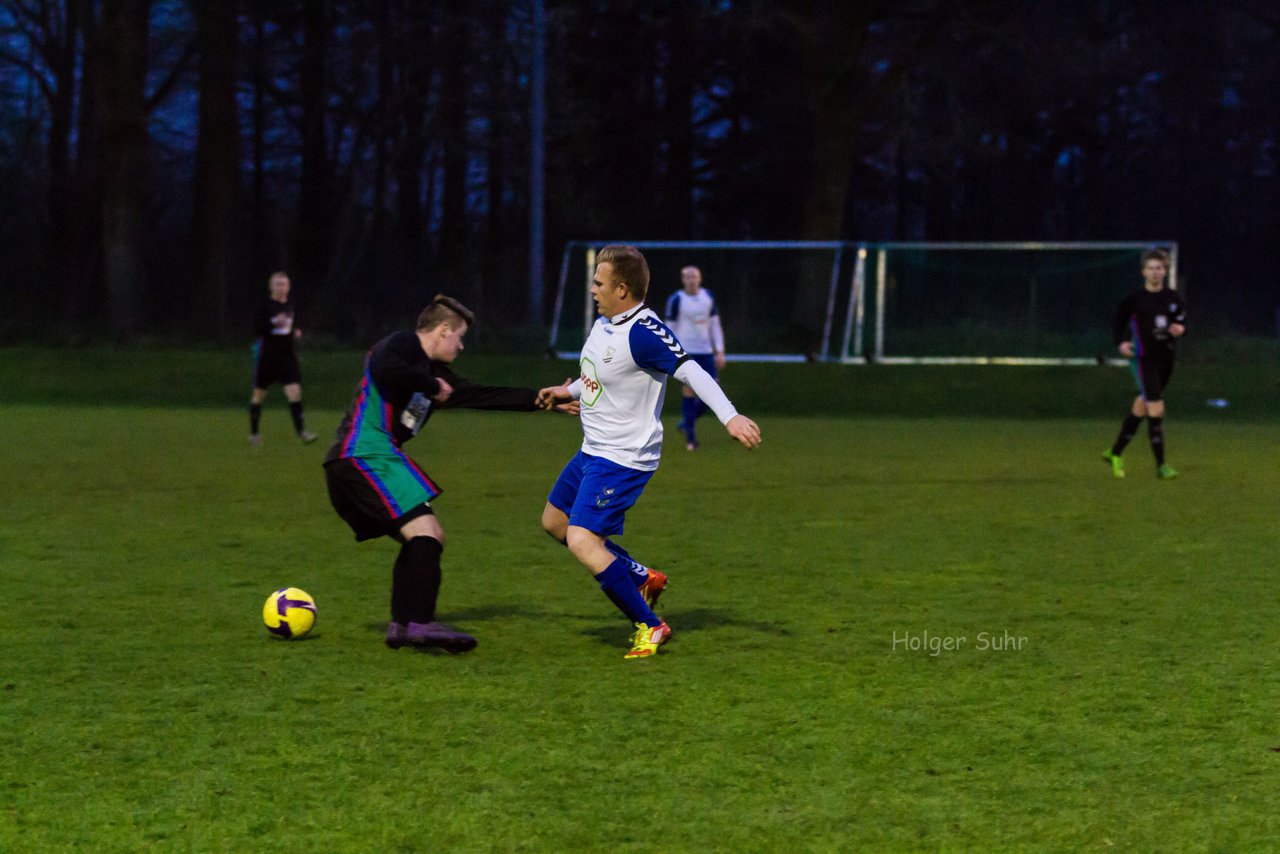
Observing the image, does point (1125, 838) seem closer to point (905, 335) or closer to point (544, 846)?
point (544, 846)

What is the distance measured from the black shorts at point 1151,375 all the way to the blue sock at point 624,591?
28.6ft

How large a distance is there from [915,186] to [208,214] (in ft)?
69.7

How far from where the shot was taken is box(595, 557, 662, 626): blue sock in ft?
22.6

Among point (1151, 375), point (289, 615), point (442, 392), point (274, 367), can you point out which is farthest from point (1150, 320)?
point (289, 615)

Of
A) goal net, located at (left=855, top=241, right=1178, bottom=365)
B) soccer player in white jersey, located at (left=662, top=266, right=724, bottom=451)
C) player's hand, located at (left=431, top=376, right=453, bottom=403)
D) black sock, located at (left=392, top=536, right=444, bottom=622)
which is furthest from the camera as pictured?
goal net, located at (left=855, top=241, right=1178, bottom=365)

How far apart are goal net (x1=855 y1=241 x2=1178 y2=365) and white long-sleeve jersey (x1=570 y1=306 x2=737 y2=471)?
20.0 metres

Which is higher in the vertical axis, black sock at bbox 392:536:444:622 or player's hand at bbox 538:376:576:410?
player's hand at bbox 538:376:576:410

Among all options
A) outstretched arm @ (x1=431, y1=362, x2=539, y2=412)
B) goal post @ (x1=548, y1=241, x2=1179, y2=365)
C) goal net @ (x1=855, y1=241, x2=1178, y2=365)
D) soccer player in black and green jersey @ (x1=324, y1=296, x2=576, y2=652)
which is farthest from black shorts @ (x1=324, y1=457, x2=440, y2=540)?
goal net @ (x1=855, y1=241, x2=1178, y2=365)

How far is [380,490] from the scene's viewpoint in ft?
22.6

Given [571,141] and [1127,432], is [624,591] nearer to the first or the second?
[1127,432]

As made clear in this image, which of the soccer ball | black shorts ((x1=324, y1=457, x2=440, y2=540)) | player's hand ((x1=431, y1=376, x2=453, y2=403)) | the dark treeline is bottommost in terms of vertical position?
the soccer ball

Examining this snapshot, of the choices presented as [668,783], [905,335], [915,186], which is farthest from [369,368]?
[915,186]

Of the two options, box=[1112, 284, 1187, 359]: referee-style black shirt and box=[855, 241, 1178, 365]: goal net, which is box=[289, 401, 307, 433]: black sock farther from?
box=[855, 241, 1178, 365]: goal net

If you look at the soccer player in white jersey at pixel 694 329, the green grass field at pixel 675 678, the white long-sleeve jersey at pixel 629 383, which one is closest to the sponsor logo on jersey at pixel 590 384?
the white long-sleeve jersey at pixel 629 383
